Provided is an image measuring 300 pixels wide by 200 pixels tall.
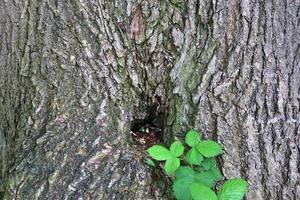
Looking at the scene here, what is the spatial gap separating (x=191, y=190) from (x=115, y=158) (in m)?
0.38

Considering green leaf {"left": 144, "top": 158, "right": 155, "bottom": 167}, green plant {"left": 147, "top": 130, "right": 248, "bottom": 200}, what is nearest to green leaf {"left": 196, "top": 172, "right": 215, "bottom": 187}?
green plant {"left": 147, "top": 130, "right": 248, "bottom": 200}

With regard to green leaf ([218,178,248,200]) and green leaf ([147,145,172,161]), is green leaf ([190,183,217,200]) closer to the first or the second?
green leaf ([218,178,248,200])

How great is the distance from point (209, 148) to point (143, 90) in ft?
1.40

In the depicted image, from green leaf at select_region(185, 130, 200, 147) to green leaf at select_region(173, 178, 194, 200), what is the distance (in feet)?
0.54

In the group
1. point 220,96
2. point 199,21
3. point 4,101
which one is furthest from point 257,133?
point 4,101

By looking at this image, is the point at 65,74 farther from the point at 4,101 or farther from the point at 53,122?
the point at 4,101

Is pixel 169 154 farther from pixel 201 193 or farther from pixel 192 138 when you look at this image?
pixel 201 193

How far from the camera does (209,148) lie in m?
2.09

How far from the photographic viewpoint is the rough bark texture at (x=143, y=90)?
210 cm

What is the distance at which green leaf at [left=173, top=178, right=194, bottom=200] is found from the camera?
6.75 feet

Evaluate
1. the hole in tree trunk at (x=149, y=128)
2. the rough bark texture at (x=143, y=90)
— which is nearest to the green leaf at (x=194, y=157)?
the rough bark texture at (x=143, y=90)

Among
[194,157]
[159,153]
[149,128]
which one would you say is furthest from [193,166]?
[149,128]

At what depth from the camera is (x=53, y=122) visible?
220 cm

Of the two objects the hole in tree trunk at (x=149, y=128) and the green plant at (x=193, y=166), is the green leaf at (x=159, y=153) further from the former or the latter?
the hole in tree trunk at (x=149, y=128)
